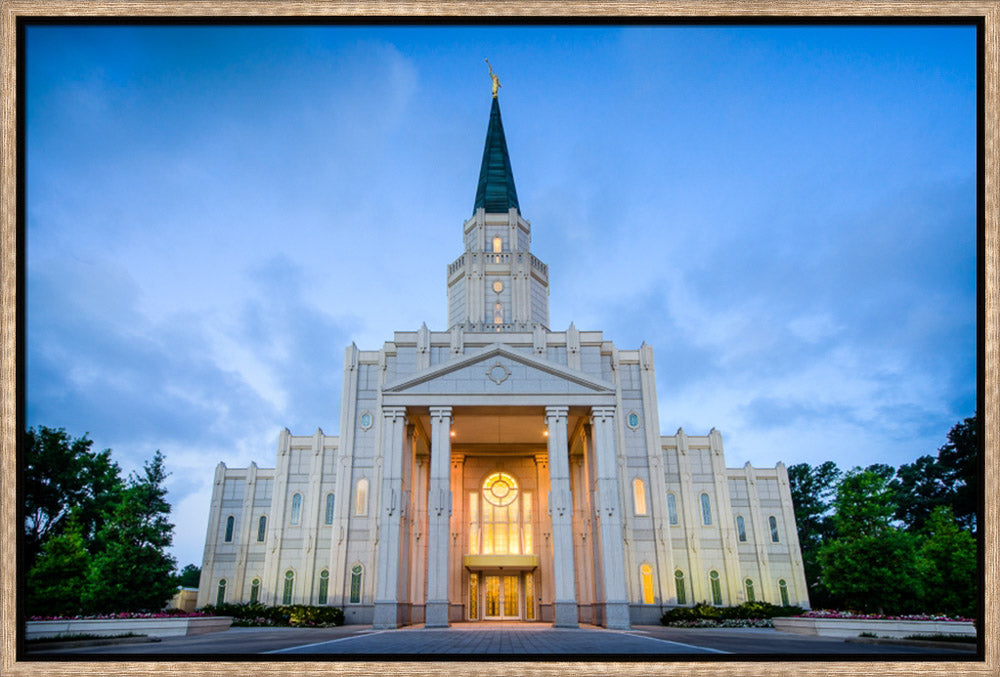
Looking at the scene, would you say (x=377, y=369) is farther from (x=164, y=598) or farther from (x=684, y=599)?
(x=684, y=599)

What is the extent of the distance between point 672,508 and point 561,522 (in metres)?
13.0

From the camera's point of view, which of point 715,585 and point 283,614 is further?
point 715,585

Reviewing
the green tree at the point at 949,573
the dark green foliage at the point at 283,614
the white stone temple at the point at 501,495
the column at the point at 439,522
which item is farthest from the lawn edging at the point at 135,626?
the green tree at the point at 949,573

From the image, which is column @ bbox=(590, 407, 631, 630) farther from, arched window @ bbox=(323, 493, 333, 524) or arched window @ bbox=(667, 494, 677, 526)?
arched window @ bbox=(323, 493, 333, 524)

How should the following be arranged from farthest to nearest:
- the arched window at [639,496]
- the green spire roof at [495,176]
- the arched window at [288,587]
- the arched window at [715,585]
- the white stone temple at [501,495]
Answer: the green spire roof at [495,176]
the arched window at [715,585]
the arched window at [288,587]
the arched window at [639,496]
the white stone temple at [501,495]

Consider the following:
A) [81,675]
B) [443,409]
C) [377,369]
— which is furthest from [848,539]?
[81,675]

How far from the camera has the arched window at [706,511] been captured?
37562 mm

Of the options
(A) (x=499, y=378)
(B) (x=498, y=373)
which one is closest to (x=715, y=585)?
(A) (x=499, y=378)

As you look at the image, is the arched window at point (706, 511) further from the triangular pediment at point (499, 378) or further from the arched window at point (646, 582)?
the triangular pediment at point (499, 378)

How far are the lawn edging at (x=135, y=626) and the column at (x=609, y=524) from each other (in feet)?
51.5

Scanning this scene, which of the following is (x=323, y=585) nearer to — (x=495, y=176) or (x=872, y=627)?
(x=872, y=627)

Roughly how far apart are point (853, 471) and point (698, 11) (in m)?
32.6

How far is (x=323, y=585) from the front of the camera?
115ft

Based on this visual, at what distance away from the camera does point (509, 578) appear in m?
35.2
